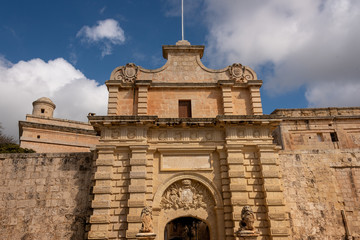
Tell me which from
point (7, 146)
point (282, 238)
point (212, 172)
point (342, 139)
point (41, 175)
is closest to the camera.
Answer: point (282, 238)

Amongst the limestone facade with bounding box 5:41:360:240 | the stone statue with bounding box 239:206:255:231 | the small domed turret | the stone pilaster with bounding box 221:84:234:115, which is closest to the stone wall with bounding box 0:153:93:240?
the limestone facade with bounding box 5:41:360:240

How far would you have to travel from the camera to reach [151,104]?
1213 cm

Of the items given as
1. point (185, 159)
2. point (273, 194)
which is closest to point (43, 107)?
point (185, 159)

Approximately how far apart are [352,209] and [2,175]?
15.7 m

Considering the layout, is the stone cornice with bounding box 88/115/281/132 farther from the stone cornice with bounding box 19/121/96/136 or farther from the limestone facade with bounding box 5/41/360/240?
the stone cornice with bounding box 19/121/96/136

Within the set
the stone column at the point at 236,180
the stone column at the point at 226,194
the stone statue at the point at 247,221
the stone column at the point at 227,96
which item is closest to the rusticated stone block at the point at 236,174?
the stone column at the point at 236,180

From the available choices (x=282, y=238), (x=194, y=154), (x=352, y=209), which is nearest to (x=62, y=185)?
(x=194, y=154)

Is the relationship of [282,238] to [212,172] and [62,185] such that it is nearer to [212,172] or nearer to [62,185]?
[212,172]

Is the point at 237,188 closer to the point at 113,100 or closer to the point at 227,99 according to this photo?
the point at 227,99

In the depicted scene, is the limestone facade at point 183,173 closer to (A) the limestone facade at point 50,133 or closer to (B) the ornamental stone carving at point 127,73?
(B) the ornamental stone carving at point 127,73

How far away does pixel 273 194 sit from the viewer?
34.0 feet

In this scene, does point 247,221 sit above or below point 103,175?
below

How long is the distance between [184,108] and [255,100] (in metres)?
3.25

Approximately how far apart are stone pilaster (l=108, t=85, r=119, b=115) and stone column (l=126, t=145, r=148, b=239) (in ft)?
6.56
